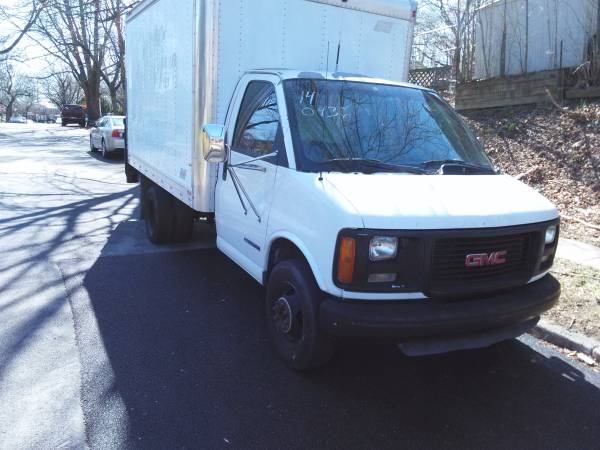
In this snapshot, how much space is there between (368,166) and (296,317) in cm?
114

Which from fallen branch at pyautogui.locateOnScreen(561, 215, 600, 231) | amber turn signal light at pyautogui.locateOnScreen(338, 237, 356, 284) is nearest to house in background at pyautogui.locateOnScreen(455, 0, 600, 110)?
fallen branch at pyautogui.locateOnScreen(561, 215, 600, 231)

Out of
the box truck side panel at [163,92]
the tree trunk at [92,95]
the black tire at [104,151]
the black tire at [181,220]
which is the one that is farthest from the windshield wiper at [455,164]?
the tree trunk at [92,95]

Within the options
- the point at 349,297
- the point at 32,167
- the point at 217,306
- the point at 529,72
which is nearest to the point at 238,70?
the point at 217,306

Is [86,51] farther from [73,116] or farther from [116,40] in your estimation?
[73,116]

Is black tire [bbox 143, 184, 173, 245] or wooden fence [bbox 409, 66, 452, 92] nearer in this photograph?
black tire [bbox 143, 184, 173, 245]

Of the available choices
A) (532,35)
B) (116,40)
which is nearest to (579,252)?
(532,35)

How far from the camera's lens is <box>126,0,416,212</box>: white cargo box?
15.6 ft

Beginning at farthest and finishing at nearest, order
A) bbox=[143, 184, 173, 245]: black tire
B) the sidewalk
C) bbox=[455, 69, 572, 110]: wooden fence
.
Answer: bbox=[455, 69, 572, 110]: wooden fence → bbox=[143, 184, 173, 245]: black tire → the sidewalk

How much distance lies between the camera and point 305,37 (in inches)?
199

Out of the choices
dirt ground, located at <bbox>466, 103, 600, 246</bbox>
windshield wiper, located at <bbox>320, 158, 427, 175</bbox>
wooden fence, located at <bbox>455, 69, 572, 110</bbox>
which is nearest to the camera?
windshield wiper, located at <bbox>320, 158, 427, 175</bbox>

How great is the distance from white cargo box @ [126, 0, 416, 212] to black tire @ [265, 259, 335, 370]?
1609mm

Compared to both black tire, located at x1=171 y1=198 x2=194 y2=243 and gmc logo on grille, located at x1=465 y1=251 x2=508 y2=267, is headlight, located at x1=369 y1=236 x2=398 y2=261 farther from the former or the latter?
black tire, located at x1=171 y1=198 x2=194 y2=243

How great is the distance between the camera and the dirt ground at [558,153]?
25.0 feet

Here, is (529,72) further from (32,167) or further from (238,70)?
(32,167)
